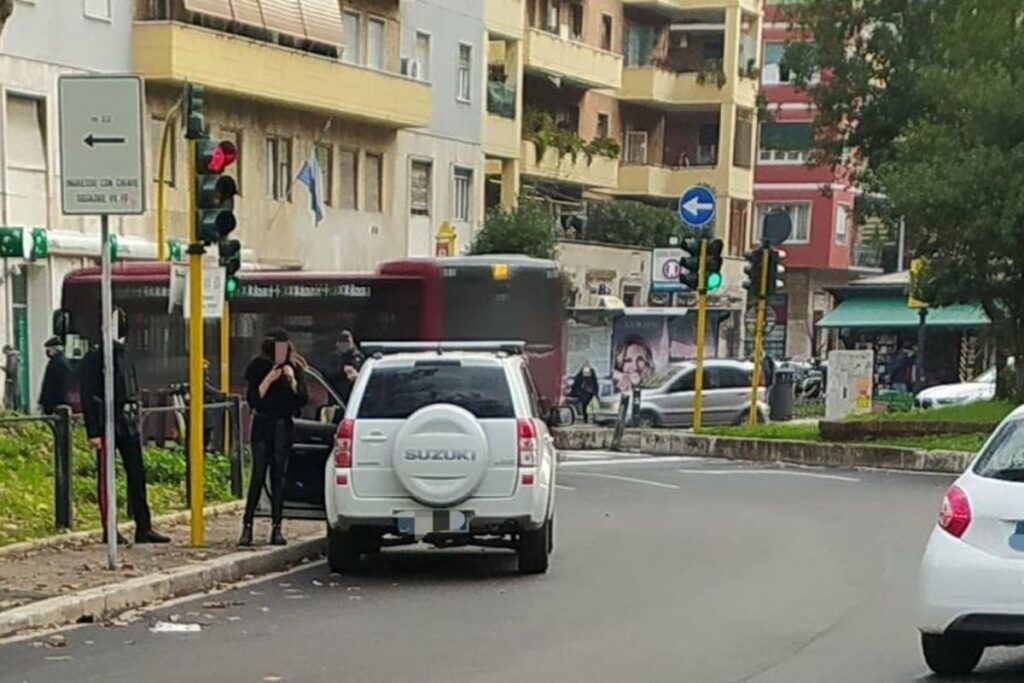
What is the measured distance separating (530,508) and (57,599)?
3.88 m

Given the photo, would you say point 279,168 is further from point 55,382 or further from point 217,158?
point 217,158

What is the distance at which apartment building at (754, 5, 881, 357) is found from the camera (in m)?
74.9

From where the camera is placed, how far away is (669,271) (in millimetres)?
40719

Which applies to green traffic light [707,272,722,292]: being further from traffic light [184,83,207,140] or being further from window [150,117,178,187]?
traffic light [184,83,207,140]

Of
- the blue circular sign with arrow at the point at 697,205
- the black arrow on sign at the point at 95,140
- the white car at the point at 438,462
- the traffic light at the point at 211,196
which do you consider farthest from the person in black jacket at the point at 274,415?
the blue circular sign with arrow at the point at 697,205

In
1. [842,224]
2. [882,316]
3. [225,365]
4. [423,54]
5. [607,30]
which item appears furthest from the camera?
[842,224]

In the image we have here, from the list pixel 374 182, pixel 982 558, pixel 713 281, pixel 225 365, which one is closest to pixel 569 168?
pixel 374 182

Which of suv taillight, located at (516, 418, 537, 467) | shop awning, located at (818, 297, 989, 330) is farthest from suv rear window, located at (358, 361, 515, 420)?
shop awning, located at (818, 297, 989, 330)

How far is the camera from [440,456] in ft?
46.9

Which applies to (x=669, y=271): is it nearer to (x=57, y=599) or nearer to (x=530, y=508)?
(x=530, y=508)

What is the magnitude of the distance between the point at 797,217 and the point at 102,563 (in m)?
63.7

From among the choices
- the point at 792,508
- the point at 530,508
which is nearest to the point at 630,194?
the point at 792,508

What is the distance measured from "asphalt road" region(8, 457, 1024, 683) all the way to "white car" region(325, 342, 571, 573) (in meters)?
0.42

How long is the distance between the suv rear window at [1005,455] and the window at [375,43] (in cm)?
3654
